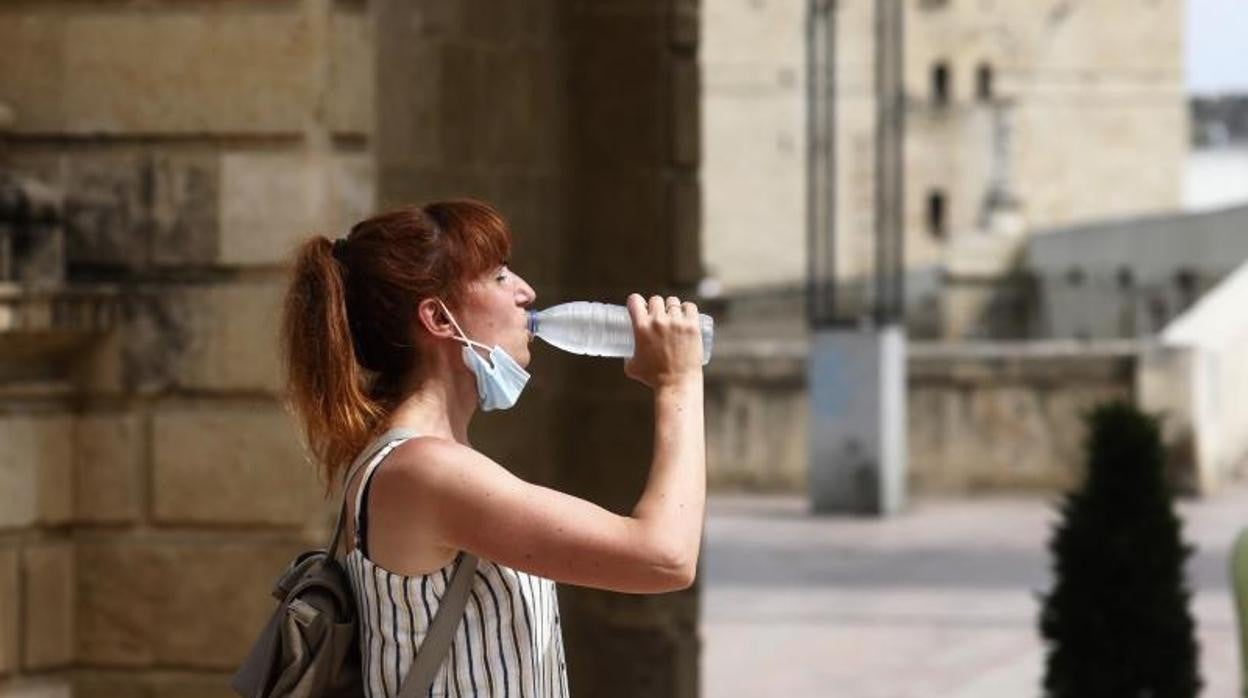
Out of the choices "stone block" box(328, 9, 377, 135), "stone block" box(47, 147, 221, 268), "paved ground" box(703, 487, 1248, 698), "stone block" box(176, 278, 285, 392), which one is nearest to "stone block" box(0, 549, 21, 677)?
"stone block" box(176, 278, 285, 392)

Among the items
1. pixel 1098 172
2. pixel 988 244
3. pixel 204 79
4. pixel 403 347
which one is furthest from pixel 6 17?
pixel 1098 172

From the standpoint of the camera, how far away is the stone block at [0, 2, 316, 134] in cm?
602

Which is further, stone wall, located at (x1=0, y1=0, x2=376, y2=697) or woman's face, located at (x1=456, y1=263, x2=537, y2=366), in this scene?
stone wall, located at (x1=0, y1=0, x2=376, y2=697)

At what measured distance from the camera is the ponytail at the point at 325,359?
3318mm

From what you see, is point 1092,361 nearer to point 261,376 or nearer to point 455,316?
point 261,376

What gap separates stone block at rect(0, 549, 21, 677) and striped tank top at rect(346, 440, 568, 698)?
278cm

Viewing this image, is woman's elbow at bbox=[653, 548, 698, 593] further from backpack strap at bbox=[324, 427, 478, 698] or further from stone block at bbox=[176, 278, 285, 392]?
stone block at bbox=[176, 278, 285, 392]

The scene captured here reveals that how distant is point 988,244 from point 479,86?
3723 cm

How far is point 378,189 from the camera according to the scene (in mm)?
6355

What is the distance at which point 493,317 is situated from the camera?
3.33m

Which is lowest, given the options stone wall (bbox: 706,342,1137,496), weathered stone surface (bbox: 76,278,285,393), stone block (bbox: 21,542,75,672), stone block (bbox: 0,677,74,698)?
stone wall (bbox: 706,342,1137,496)

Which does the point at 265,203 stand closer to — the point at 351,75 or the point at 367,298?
the point at 351,75

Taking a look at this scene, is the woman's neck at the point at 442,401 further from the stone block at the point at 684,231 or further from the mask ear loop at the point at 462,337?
the stone block at the point at 684,231

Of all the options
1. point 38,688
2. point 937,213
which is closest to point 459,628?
point 38,688
